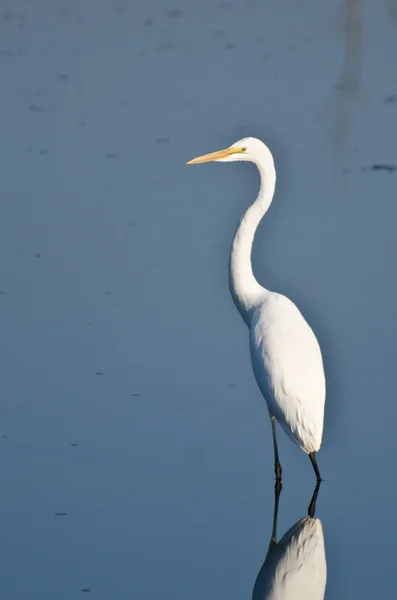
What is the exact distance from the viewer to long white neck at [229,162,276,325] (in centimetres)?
563

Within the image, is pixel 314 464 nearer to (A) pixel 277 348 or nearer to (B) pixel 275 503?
(B) pixel 275 503

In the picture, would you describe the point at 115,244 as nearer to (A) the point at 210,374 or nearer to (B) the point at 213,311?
(B) the point at 213,311

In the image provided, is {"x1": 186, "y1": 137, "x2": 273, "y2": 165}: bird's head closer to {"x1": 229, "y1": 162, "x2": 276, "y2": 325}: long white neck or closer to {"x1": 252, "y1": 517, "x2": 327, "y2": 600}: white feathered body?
{"x1": 229, "y1": 162, "x2": 276, "y2": 325}: long white neck

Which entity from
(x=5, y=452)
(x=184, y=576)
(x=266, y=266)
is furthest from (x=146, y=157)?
(x=184, y=576)

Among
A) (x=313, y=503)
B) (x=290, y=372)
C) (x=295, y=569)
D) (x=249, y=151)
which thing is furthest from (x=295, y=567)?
(x=249, y=151)

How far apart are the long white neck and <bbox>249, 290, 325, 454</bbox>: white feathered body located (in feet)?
1.12

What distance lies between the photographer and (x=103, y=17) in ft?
33.7

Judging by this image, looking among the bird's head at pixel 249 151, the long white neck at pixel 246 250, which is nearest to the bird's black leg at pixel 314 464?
the long white neck at pixel 246 250

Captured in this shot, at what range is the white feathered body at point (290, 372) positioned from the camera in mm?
4773

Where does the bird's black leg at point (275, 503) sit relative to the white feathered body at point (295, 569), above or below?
below

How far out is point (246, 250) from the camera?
5.70 meters

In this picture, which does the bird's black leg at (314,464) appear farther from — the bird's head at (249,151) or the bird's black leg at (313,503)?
the bird's head at (249,151)

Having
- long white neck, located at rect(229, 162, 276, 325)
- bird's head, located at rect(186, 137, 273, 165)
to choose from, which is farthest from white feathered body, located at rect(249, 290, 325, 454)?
bird's head, located at rect(186, 137, 273, 165)

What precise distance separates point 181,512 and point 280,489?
42cm
